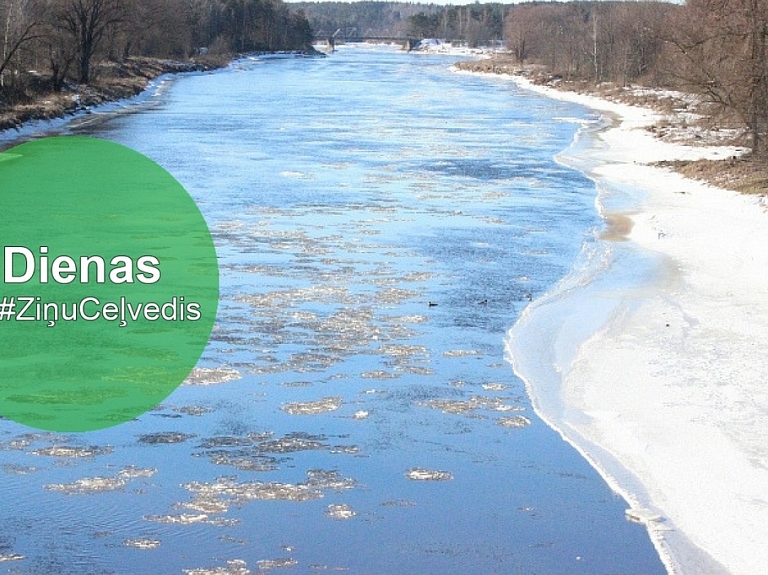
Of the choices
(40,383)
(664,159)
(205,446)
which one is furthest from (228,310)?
(664,159)

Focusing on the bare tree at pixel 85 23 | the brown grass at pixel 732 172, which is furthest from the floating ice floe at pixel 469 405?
the bare tree at pixel 85 23

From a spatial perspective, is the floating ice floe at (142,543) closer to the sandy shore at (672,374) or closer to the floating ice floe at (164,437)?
the floating ice floe at (164,437)

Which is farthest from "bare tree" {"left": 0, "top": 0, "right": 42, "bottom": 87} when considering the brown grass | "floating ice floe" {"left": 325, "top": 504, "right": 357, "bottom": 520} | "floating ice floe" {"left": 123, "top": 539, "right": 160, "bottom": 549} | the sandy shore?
"floating ice floe" {"left": 123, "top": 539, "right": 160, "bottom": 549}

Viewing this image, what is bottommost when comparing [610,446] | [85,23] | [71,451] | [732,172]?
[71,451]

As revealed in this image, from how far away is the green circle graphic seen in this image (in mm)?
9172

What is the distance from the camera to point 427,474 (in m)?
7.74

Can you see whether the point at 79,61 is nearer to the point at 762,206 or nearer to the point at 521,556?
the point at 762,206

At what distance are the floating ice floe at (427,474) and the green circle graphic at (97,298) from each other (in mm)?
2365

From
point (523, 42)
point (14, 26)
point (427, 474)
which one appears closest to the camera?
point (427, 474)

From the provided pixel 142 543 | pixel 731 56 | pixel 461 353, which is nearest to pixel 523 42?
pixel 731 56

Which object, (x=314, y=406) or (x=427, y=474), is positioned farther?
(x=314, y=406)

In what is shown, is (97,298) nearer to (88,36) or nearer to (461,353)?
(461,353)

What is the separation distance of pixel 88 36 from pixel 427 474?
45888 millimetres

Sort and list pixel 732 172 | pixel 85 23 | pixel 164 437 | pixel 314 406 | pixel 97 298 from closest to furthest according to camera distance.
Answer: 1. pixel 164 437
2. pixel 314 406
3. pixel 97 298
4. pixel 732 172
5. pixel 85 23
